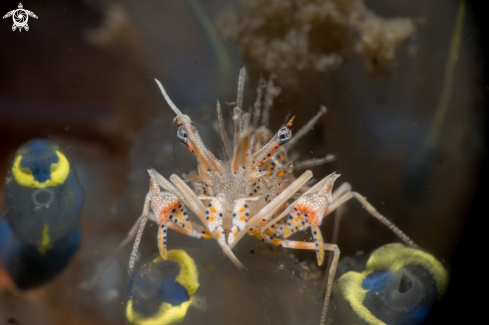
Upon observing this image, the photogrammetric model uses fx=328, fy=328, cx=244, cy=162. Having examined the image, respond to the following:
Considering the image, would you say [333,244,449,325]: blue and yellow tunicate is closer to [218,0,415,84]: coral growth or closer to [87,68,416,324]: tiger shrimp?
[87,68,416,324]: tiger shrimp

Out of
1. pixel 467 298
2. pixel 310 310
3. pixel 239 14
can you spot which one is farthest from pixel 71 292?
pixel 467 298

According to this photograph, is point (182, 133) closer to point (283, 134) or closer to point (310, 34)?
point (283, 134)

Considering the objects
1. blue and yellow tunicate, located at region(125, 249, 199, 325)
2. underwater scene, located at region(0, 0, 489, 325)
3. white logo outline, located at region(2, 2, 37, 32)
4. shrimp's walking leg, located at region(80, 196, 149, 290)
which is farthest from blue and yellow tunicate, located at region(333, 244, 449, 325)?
white logo outline, located at region(2, 2, 37, 32)

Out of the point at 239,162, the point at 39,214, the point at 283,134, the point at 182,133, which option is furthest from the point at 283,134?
the point at 39,214

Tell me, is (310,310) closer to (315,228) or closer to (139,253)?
(315,228)

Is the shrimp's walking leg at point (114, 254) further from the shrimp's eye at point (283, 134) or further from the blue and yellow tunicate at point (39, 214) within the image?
the shrimp's eye at point (283, 134)

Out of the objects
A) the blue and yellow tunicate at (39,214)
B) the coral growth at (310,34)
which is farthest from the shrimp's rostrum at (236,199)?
the coral growth at (310,34)
